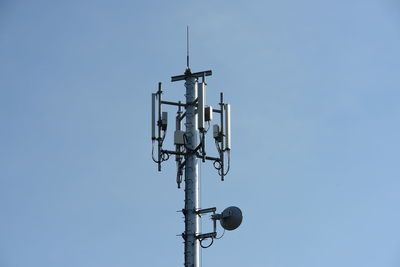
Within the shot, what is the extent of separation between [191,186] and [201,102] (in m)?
3.49

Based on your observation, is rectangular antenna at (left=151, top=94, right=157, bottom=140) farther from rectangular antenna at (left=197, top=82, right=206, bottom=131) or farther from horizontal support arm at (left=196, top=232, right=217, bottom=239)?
horizontal support arm at (left=196, top=232, right=217, bottom=239)

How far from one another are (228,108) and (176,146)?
287 centimetres

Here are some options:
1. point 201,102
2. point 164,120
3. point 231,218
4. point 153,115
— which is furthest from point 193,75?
point 231,218

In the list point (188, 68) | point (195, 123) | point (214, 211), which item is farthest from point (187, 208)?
point (188, 68)

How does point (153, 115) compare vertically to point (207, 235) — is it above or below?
above

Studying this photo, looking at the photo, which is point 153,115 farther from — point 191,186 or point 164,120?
point 191,186

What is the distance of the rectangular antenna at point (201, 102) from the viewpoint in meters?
40.3

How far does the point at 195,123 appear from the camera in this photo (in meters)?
41.5

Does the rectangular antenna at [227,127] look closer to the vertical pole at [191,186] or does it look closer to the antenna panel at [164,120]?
the vertical pole at [191,186]

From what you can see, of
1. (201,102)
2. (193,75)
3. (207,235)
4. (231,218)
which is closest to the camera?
(207,235)

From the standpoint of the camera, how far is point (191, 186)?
132ft

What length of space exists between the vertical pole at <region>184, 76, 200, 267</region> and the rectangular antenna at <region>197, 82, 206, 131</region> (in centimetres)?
99

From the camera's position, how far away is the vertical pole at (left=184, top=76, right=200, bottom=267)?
A: 3931 centimetres

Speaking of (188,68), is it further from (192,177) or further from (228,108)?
(192,177)
